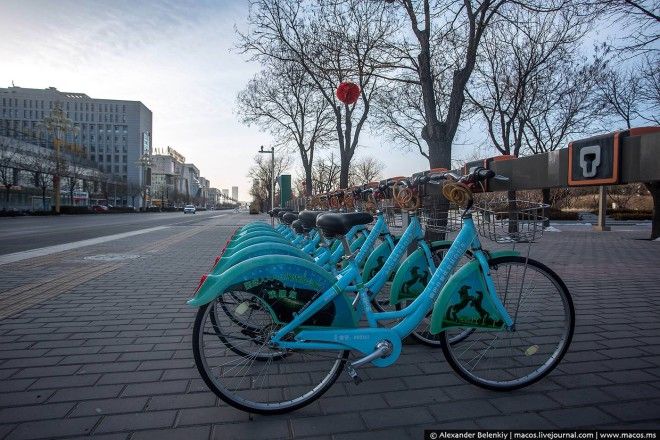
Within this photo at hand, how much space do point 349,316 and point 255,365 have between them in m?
0.91

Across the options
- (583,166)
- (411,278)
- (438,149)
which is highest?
(438,149)

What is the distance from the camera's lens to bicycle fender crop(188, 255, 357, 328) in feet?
8.20

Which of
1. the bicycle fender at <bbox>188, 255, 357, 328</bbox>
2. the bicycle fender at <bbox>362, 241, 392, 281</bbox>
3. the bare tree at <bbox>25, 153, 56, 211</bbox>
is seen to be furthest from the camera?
the bare tree at <bbox>25, 153, 56, 211</bbox>

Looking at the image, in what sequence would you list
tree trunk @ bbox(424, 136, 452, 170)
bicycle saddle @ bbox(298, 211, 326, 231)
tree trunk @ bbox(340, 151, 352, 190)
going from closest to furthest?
bicycle saddle @ bbox(298, 211, 326, 231) < tree trunk @ bbox(424, 136, 452, 170) < tree trunk @ bbox(340, 151, 352, 190)

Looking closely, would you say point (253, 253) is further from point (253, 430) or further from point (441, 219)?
point (441, 219)

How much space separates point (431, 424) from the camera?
94.3 inches

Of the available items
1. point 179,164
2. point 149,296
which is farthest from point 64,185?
point 179,164

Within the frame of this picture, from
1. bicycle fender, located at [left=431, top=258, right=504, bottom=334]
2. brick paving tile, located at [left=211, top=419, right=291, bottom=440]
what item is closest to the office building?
brick paving tile, located at [left=211, top=419, right=291, bottom=440]

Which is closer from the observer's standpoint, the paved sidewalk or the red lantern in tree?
the paved sidewalk

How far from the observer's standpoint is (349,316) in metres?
2.62

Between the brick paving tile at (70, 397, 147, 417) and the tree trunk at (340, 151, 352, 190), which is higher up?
the tree trunk at (340, 151, 352, 190)

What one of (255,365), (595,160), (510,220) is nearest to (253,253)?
(255,365)

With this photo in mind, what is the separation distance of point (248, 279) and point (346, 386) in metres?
1.03

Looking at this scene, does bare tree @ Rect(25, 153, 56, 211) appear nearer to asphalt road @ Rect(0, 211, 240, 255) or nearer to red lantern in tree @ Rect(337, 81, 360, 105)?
asphalt road @ Rect(0, 211, 240, 255)
